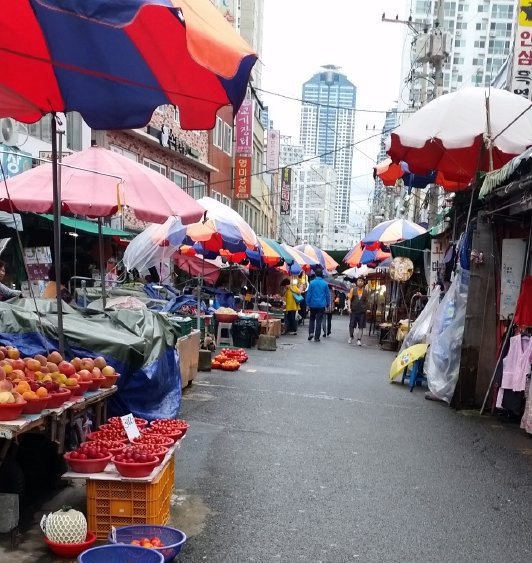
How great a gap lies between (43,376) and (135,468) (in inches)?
45.2

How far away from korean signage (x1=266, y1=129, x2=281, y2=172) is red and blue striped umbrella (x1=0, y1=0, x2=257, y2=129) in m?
41.0

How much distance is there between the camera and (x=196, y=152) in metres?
26.8

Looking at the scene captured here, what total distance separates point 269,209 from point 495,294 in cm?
4599

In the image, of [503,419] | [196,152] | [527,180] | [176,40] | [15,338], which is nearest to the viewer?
[176,40]

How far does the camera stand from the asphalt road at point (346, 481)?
4621mm

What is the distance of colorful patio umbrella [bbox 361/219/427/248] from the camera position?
58.2 ft

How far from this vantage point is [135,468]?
4344 mm

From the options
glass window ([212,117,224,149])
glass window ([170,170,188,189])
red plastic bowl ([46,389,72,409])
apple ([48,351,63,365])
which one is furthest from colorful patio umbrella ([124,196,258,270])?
glass window ([212,117,224,149])

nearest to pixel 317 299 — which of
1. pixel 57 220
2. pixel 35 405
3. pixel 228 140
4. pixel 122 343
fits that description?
pixel 122 343

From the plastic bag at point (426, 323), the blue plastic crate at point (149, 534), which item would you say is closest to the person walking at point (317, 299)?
the plastic bag at point (426, 323)

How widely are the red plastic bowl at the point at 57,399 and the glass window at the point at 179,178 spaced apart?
20.4 meters

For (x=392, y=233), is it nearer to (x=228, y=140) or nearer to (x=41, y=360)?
(x=41, y=360)

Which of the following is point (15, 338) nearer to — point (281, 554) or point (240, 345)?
point (281, 554)

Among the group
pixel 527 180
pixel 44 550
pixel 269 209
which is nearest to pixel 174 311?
pixel 527 180
